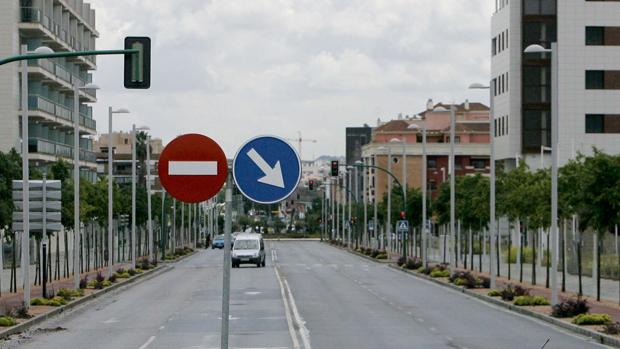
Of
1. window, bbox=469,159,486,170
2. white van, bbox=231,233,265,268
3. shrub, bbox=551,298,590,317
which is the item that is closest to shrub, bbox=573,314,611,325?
shrub, bbox=551,298,590,317

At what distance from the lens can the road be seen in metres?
27.6

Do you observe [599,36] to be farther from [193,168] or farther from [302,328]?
[193,168]

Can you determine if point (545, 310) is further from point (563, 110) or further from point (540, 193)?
point (563, 110)

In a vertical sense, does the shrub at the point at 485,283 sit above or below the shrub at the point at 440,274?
above

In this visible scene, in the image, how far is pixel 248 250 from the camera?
79438 mm

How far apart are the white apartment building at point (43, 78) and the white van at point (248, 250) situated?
11.9 meters

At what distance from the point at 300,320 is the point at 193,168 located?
23021 millimetres

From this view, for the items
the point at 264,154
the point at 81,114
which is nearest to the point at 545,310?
the point at 264,154

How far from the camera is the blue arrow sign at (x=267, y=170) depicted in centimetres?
1121

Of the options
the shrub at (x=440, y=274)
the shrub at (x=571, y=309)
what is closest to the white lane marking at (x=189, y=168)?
the shrub at (x=571, y=309)

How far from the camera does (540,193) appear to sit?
172 ft

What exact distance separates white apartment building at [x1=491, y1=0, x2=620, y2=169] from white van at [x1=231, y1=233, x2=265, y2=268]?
18.5 m

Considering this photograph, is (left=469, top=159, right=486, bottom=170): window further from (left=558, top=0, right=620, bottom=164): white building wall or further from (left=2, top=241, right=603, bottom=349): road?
(left=2, top=241, right=603, bottom=349): road

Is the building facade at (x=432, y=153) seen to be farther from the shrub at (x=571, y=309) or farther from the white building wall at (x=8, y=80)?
the shrub at (x=571, y=309)
